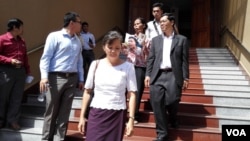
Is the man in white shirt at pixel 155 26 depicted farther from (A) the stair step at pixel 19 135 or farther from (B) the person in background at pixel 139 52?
(A) the stair step at pixel 19 135

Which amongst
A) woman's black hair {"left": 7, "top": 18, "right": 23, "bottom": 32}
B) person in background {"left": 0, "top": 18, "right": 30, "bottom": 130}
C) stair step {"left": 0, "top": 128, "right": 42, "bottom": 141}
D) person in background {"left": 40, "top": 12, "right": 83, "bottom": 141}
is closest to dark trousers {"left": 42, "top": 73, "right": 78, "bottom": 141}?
person in background {"left": 40, "top": 12, "right": 83, "bottom": 141}

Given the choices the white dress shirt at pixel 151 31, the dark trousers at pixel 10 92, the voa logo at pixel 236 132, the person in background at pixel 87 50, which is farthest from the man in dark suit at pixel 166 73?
the person in background at pixel 87 50

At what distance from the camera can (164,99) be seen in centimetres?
365

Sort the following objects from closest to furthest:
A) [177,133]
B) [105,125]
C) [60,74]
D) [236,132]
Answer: [105,125] < [236,132] < [60,74] < [177,133]

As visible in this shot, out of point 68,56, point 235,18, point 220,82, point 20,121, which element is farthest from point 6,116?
point 235,18

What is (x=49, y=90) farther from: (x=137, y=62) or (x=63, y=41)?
(x=137, y=62)

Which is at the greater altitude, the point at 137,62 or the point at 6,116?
the point at 137,62

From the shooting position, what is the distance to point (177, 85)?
142 inches

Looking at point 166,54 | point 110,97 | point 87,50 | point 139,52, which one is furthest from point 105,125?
point 87,50

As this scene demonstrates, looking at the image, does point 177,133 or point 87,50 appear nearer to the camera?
point 177,133

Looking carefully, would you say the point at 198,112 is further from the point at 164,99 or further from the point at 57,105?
the point at 57,105

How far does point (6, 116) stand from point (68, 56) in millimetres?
1290

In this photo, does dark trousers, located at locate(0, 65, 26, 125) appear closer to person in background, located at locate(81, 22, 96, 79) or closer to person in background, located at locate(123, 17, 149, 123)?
person in background, located at locate(123, 17, 149, 123)

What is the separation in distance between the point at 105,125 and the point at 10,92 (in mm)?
2152
